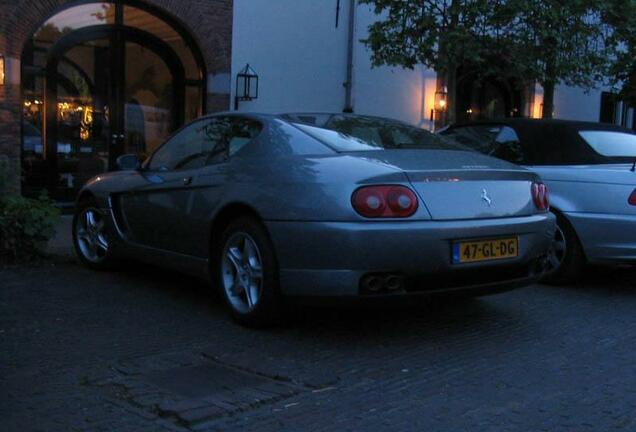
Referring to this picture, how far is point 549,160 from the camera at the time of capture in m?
6.61

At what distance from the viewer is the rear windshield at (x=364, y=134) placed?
481 centimetres

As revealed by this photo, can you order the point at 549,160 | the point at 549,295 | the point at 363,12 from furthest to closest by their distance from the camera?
the point at 363,12 → the point at 549,160 → the point at 549,295

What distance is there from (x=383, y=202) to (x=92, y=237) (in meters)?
3.45

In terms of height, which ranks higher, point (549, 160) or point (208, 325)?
point (549, 160)

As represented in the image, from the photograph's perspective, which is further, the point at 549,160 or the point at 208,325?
the point at 549,160

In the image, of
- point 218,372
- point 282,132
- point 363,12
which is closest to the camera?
point 218,372

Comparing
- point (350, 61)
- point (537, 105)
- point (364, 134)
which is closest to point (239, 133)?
point (364, 134)

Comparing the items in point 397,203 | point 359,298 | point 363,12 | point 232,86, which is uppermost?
point 363,12

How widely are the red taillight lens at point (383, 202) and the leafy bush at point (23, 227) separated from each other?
148 inches

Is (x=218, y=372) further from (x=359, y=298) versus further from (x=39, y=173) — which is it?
(x=39, y=173)

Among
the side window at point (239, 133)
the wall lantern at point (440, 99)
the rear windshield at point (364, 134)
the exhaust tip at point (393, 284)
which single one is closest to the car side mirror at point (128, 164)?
the side window at point (239, 133)

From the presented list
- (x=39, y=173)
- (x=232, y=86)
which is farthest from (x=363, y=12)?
(x=39, y=173)

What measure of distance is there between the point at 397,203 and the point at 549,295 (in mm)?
2474

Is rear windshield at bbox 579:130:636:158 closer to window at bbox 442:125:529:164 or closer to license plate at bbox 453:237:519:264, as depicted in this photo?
window at bbox 442:125:529:164
